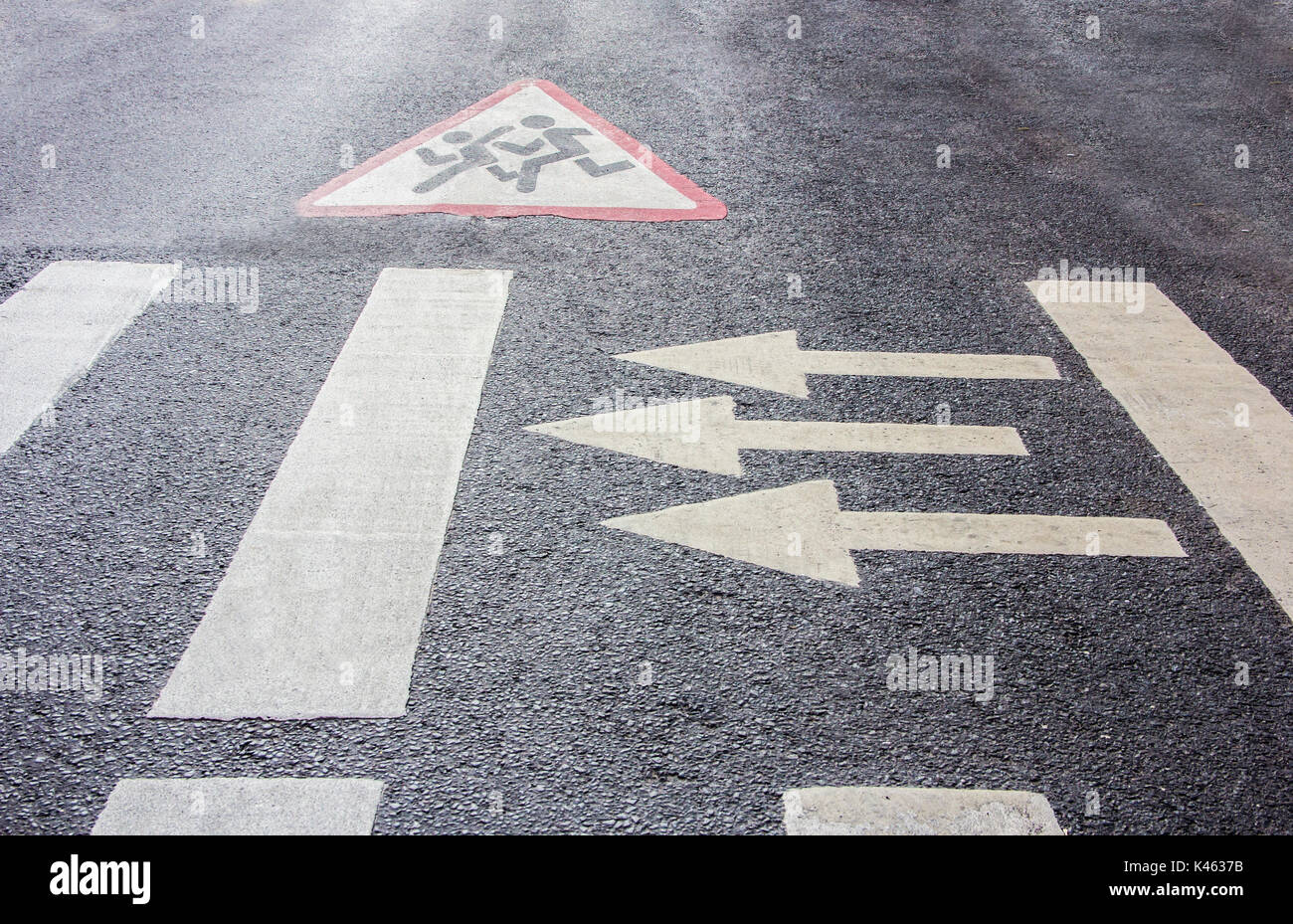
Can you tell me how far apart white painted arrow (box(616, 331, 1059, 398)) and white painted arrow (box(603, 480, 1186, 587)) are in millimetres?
905

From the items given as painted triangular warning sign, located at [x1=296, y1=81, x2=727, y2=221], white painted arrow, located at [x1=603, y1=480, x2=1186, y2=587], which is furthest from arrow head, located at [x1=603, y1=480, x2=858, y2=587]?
painted triangular warning sign, located at [x1=296, y1=81, x2=727, y2=221]

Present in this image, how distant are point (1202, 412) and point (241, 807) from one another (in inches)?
154

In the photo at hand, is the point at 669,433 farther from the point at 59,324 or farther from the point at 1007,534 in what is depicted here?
the point at 59,324

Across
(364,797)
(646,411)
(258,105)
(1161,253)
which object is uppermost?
(258,105)

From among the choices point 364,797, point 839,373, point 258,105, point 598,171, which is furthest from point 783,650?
point 258,105

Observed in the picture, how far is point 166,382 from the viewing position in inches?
181

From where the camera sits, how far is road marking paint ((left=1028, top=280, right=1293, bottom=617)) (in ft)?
12.7

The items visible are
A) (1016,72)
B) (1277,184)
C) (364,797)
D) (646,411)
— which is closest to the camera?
(364,797)

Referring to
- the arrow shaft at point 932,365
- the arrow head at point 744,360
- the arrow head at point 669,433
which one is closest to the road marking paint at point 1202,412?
the arrow shaft at point 932,365

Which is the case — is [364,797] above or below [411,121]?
A: below

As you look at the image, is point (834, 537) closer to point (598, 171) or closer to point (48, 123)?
point (598, 171)

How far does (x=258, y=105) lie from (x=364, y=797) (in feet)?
A: 20.8

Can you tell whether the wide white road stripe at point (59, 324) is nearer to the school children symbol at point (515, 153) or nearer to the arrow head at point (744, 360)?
the school children symbol at point (515, 153)

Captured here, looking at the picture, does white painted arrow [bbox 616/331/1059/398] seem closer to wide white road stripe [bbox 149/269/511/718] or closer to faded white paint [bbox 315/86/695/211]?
wide white road stripe [bbox 149/269/511/718]
